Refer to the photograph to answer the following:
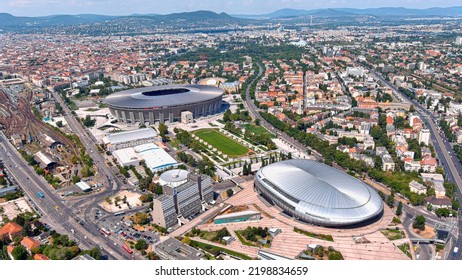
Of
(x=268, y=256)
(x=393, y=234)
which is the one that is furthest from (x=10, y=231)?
(x=393, y=234)

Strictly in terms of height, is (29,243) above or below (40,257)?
below

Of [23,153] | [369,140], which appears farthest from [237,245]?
[23,153]

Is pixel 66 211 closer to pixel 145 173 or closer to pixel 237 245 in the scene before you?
pixel 145 173

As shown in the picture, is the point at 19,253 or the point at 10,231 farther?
the point at 10,231

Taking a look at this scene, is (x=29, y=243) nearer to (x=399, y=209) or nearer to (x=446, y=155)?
(x=399, y=209)

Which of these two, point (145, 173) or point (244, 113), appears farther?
point (244, 113)

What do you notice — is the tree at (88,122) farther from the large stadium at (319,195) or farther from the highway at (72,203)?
the large stadium at (319,195)

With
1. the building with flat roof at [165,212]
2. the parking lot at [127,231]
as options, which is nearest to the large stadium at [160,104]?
the parking lot at [127,231]
